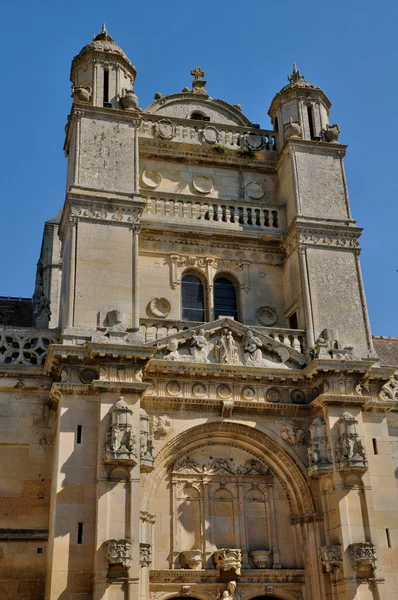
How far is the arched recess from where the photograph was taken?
17.9 metres

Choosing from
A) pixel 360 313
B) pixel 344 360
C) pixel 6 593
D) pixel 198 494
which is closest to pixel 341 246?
pixel 360 313

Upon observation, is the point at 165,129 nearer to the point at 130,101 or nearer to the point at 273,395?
the point at 130,101

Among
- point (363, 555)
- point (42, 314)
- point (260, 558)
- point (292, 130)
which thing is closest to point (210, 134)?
point (292, 130)

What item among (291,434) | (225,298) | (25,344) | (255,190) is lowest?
(291,434)

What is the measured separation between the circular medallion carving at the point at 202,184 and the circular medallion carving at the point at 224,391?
20.2ft

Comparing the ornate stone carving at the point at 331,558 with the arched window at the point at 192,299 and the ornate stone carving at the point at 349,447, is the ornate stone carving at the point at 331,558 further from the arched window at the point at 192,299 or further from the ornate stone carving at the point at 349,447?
the arched window at the point at 192,299

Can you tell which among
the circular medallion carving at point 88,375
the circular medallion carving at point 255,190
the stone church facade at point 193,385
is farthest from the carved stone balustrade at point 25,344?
the circular medallion carving at point 255,190

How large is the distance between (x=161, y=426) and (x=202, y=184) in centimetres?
760

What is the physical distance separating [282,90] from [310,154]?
2.71 meters

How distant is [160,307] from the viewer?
66.6 feet

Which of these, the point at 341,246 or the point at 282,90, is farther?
the point at 282,90

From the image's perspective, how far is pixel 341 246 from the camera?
68.8 feet

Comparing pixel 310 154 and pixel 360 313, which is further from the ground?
pixel 310 154

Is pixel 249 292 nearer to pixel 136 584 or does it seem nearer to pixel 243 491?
pixel 243 491
